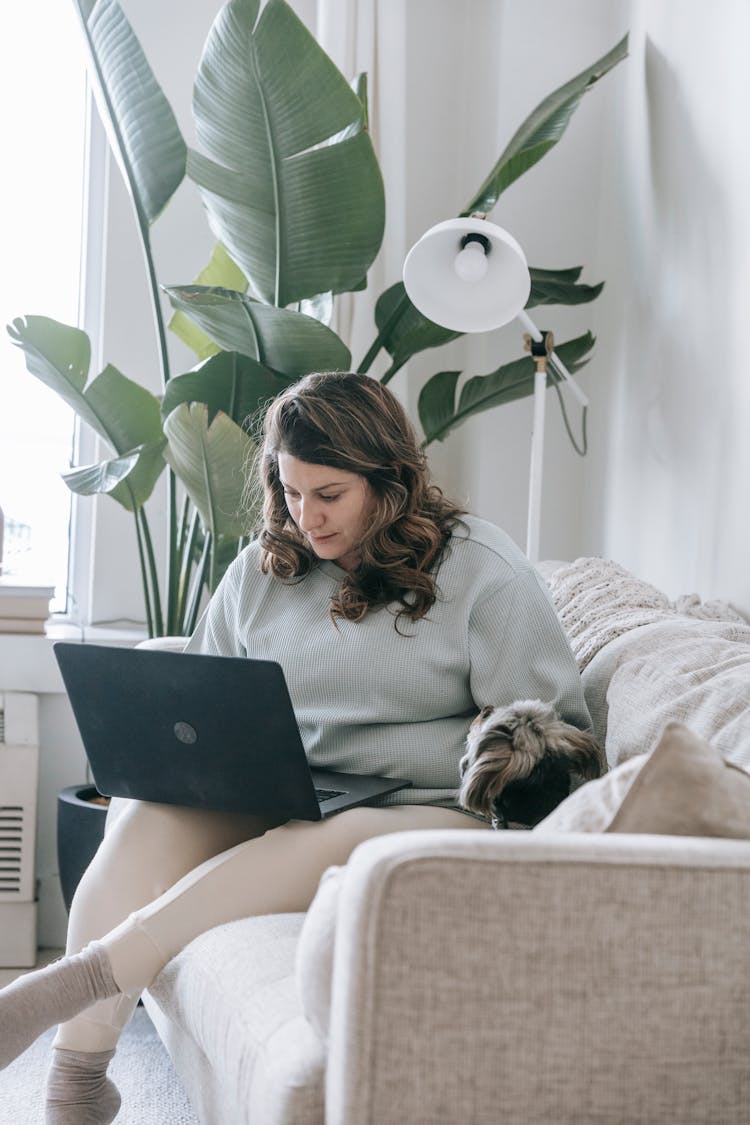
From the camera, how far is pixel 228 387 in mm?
2303

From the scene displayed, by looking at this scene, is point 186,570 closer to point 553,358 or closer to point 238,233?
→ point 238,233

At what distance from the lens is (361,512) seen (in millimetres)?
1728

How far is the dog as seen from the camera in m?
1.34

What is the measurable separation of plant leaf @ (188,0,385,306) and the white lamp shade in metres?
0.23

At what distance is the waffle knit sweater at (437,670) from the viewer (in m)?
1.59

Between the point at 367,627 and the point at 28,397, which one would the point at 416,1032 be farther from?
the point at 28,397

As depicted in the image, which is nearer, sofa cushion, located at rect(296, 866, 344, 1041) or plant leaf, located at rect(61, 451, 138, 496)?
sofa cushion, located at rect(296, 866, 344, 1041)

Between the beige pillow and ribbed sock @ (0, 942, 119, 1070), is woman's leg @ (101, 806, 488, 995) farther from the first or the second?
the beige pillow

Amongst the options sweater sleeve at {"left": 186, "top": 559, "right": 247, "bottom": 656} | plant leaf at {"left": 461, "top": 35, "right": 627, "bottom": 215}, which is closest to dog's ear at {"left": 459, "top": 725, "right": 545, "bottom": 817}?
sweater sleeve at {"left": 186, "top": 559, "right": 247, "bottom": 656}

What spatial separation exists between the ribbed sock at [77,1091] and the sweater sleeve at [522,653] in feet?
2.08

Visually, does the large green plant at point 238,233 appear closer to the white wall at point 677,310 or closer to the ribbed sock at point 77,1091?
the white wall at point 677,310

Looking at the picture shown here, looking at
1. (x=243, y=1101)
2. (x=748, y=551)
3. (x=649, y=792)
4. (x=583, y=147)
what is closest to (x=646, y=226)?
(x=583, y=147)

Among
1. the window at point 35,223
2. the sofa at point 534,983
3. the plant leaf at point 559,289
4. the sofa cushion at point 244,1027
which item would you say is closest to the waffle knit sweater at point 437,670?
the sofa cushion at point 244,1027

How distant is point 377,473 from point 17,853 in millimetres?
1361
